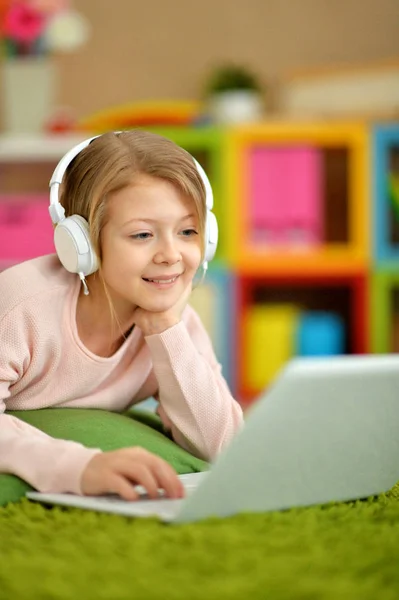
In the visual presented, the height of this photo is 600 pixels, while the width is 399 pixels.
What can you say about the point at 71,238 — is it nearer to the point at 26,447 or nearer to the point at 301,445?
the point at 26,447

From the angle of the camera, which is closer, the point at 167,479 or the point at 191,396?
the point at 167,479

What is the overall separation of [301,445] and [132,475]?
0.17 metres

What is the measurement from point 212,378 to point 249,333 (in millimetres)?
1939

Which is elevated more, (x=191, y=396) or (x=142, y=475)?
(x=191, y=396)

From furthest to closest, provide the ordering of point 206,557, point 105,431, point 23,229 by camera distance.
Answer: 1. point 23,229
2. point 105,431
3. point 206,557

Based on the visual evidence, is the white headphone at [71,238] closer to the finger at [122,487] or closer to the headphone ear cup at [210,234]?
the headphone ear cup at [210,234]

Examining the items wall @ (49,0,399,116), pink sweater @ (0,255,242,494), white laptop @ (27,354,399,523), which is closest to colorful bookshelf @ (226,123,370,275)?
wall @ (49,0,399,116)

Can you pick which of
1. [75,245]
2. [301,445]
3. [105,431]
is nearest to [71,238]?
[75,245]

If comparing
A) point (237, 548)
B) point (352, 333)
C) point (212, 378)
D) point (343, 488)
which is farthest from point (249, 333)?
point (237, 548)

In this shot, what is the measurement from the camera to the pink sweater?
1167 mm

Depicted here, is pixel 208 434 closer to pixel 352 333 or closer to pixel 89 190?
pixel 89 190

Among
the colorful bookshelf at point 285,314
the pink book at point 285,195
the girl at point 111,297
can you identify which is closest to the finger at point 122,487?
the girl at point 111,297

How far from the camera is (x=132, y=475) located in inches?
39.1

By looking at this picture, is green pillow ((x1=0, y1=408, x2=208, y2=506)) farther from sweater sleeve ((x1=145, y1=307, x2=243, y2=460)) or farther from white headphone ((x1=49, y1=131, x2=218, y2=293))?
white headphone ((x1=49, y1=131, x2=218, y2=293))
